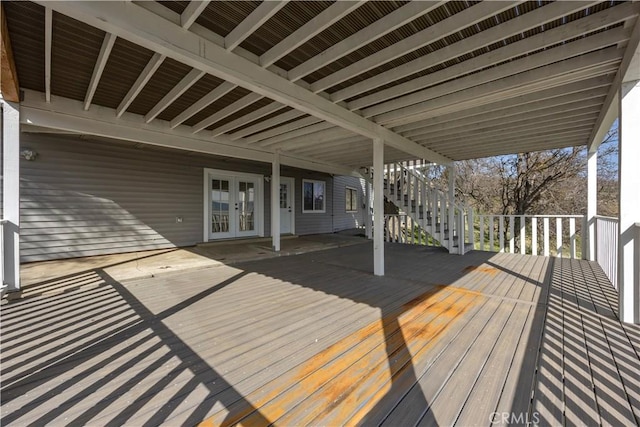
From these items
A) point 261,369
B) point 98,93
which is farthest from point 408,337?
point 98,93

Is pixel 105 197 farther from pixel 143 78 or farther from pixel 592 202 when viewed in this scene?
pixel 592 202

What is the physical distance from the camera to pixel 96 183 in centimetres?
552

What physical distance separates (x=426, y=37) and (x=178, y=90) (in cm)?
281

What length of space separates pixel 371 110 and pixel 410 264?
2.96 m

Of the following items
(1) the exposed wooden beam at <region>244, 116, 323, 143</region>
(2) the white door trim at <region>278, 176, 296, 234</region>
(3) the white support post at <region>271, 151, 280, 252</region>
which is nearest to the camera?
(1) the exposed wooden beam at <region>244, 116, 323, 143</region>

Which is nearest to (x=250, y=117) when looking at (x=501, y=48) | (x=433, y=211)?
(x=501, y=48)

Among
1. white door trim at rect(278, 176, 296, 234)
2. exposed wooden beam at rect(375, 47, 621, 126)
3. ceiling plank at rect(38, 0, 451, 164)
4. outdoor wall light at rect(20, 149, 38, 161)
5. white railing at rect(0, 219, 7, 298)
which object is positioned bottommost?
white railing at rect(0, 219, 7, 298)

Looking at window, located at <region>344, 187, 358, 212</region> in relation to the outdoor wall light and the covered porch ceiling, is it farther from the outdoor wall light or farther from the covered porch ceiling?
the outdoor wall light

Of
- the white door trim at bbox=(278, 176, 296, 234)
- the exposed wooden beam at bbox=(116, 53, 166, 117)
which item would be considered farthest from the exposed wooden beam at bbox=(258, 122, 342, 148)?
the white door trim at bbox=(278, 176, 296, 234)

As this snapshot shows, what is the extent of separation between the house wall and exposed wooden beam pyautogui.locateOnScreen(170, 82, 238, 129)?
2257 mm

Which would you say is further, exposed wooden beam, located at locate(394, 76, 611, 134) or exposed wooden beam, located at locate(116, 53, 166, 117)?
exposed wooden beam, located at locate(394, 76, 611, 134)

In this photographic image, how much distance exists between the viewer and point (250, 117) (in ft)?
13.9

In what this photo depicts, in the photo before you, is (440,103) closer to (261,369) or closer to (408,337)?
(408,337)

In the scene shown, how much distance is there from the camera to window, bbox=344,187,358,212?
1137 centimetres
